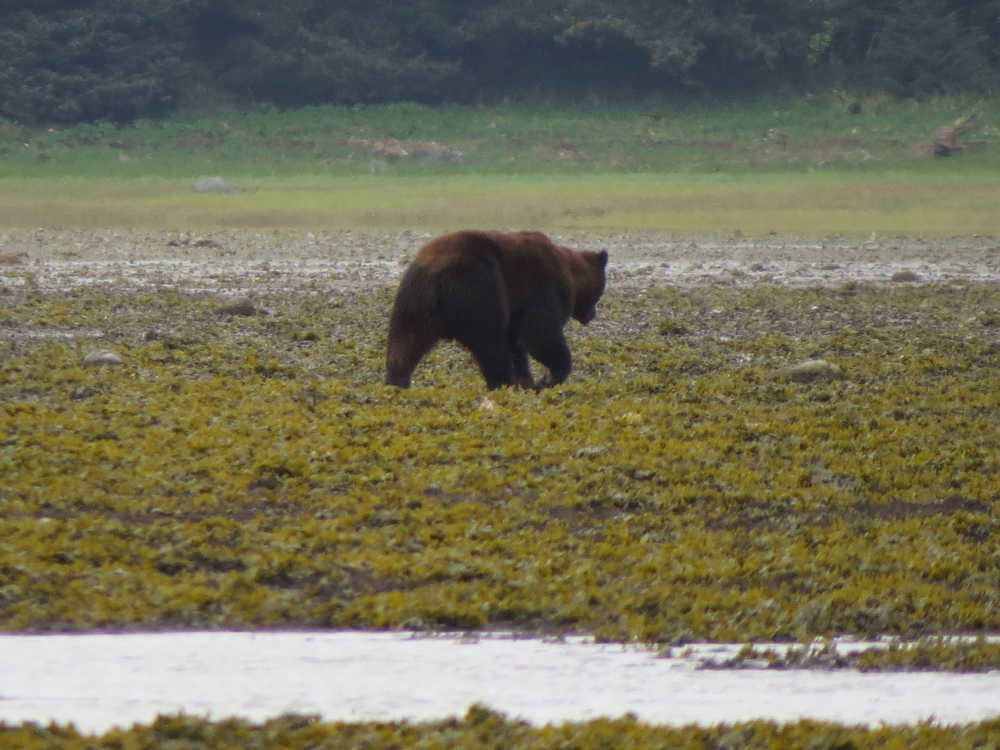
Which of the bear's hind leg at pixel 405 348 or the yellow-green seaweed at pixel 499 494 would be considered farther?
the bear's hind leg at pixel 405 348

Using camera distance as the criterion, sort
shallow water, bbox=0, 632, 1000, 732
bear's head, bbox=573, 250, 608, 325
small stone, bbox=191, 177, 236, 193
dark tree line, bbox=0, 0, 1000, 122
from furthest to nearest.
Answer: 1. dark tree line, bbox=0, 0, 1000, 122
2. small stone, bbox=191, 177, 236, 193
3. bear's head, bbox=573, 250, 608, 325
4. shallow water, bbox=0, 632, 1000, 732

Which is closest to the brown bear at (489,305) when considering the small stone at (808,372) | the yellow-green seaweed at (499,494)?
the yellow-green seaweed at (499,494)

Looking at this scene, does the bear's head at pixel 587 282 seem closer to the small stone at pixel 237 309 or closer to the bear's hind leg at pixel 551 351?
the bear's hind leg at pixel 551 351

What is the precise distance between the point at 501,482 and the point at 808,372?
468 cm

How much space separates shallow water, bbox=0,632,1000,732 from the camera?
16.8 ft

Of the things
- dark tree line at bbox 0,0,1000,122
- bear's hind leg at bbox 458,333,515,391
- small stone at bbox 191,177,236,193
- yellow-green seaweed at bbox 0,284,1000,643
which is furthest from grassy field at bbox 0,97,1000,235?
bear's hind leg at bbox 458,333,515,391

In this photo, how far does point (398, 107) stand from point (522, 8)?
6.27 m

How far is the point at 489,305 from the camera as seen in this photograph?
11078 millimetres

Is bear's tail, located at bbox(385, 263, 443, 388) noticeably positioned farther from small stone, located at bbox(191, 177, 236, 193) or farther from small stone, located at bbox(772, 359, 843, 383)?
small stone, located at bbox(191, 177, 236, 193)

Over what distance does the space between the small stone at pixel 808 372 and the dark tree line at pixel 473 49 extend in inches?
1554

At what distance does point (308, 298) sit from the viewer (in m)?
19.1

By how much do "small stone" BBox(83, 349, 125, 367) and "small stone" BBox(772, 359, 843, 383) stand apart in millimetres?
5355

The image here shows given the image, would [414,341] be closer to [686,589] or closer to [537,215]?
[686,589]

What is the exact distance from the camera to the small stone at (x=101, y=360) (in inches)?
502
